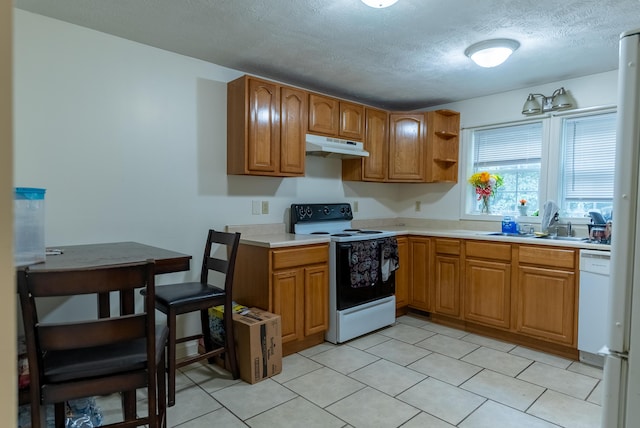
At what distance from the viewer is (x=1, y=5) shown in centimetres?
45

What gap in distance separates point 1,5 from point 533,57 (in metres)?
3.24

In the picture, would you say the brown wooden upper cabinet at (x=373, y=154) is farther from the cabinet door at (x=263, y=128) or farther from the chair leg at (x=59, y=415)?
the chair leg at (x=59, y=415)

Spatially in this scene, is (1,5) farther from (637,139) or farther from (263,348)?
(263,348)

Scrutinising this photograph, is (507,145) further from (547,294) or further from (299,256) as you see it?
(299,256)

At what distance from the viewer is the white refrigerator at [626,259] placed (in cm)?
99

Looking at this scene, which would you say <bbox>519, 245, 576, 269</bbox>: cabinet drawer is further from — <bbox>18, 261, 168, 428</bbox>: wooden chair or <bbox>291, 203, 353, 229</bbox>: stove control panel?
<bbox>18, 261, 168, 428</bbox>: wooden chair

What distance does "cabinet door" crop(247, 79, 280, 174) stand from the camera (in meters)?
2.91

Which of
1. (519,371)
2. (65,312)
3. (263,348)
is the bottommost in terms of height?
(519,371)

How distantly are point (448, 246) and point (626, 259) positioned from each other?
2.64m

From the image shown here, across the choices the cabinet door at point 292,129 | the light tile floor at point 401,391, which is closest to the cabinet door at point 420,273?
the light tile floor at point 401,391

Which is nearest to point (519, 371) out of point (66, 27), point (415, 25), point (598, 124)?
point (598, 124)

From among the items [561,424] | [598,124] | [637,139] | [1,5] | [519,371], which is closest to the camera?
[1,5]

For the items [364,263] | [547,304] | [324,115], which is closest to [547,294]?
[547,304]

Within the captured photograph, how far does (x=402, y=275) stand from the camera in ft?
12.6
